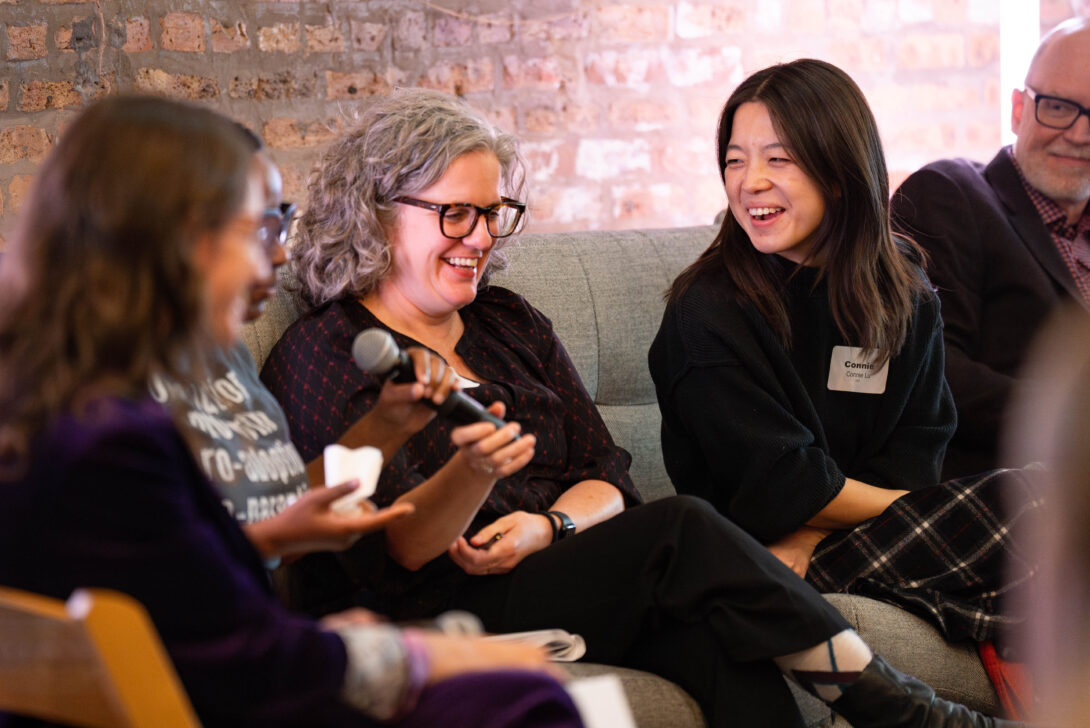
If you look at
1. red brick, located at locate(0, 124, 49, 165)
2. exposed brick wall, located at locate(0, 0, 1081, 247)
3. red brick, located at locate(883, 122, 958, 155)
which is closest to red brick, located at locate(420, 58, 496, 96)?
exposed brick wall, located at locate(0, 0, 1081, 247)

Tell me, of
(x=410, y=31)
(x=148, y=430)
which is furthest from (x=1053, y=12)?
(x=148, y=430)

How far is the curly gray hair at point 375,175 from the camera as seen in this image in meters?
1.94

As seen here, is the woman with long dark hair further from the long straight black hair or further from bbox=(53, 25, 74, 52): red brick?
bbox=(53, 25, 74, 52): red brick

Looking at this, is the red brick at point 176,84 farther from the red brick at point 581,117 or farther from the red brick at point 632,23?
the red brick at point 632,23

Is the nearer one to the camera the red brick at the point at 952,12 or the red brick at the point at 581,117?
the red brick at the point at 581,117

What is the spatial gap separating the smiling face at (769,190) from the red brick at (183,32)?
1.71 meters

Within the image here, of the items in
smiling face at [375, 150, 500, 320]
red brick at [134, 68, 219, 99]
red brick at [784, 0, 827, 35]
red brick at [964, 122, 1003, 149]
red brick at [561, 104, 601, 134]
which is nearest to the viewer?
smiling face at [375, 150, 500, 320]

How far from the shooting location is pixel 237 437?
4.53 feet

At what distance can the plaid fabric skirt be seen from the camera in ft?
6.34

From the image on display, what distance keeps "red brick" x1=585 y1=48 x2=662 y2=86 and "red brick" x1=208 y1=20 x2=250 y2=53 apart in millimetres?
1097

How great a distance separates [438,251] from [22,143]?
1661 millimetres

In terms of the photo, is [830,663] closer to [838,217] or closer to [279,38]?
[838,217]

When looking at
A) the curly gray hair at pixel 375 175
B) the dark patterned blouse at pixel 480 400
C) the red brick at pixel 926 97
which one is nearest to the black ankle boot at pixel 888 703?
the dark patterned blouse at pixel 480 400

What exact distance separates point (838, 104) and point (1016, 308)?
842mm
